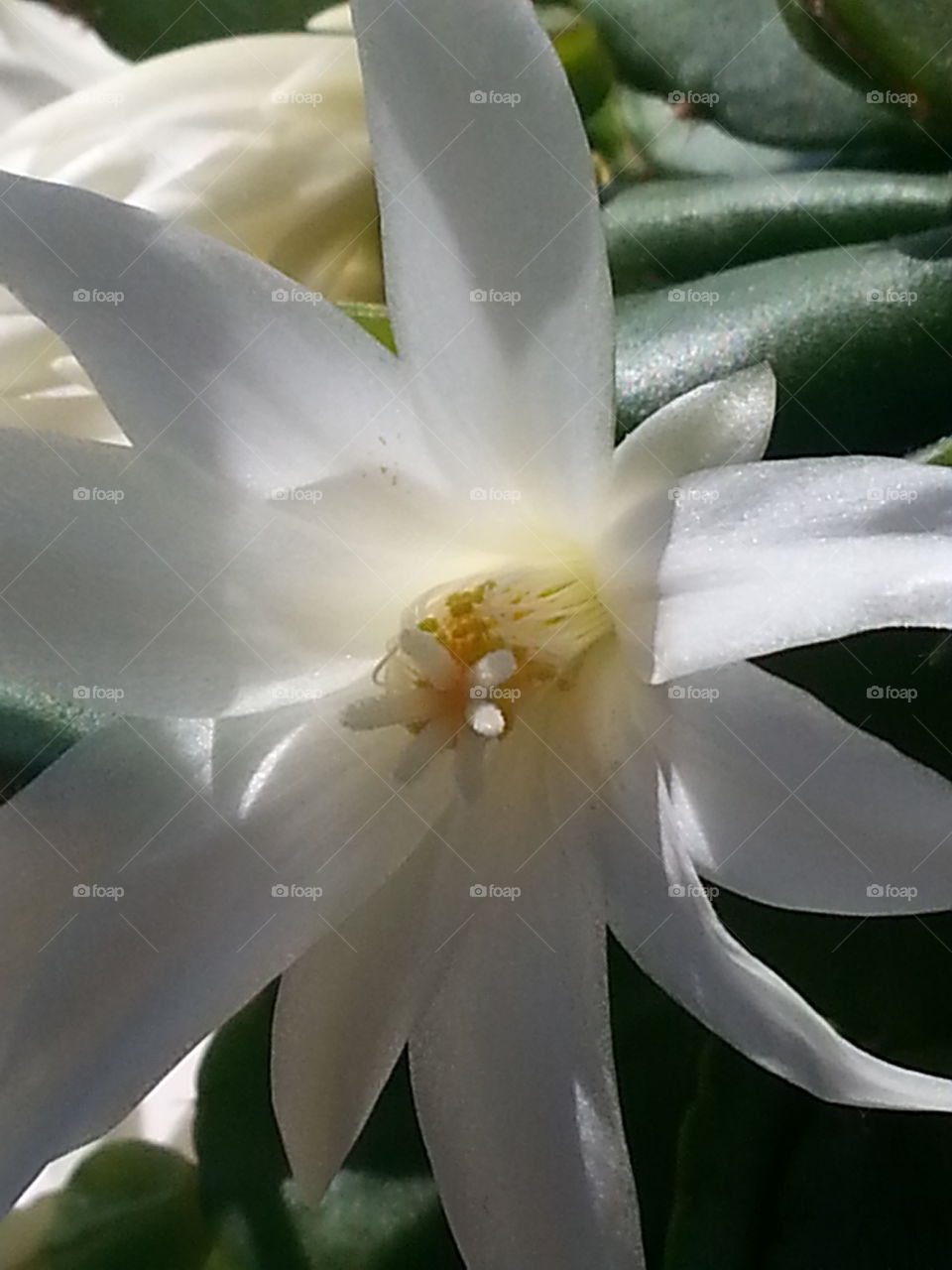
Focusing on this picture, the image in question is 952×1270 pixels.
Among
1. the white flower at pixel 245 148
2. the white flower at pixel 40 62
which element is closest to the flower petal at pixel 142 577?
the white flower at pixel 245 148

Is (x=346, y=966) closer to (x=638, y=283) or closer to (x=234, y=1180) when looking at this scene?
(x=234, y=1180)

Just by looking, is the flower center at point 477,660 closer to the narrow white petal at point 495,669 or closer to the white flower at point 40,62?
the narrow white petal at point 495,669

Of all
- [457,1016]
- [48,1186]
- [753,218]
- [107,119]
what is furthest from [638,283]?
[48,1186]

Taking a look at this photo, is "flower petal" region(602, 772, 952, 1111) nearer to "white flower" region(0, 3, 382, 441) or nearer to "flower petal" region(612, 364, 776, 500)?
"flower petal" region(612, 364, 776, 500)

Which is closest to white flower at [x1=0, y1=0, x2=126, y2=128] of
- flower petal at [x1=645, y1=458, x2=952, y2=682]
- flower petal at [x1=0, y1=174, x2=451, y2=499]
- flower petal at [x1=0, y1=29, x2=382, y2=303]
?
flower petal at [x1=0, y1=29, x2=382, y2=303]

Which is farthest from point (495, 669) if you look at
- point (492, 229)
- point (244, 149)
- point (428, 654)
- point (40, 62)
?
point (40, 62)

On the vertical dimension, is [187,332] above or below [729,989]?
above

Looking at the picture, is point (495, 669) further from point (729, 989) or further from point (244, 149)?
point (244, 149)
